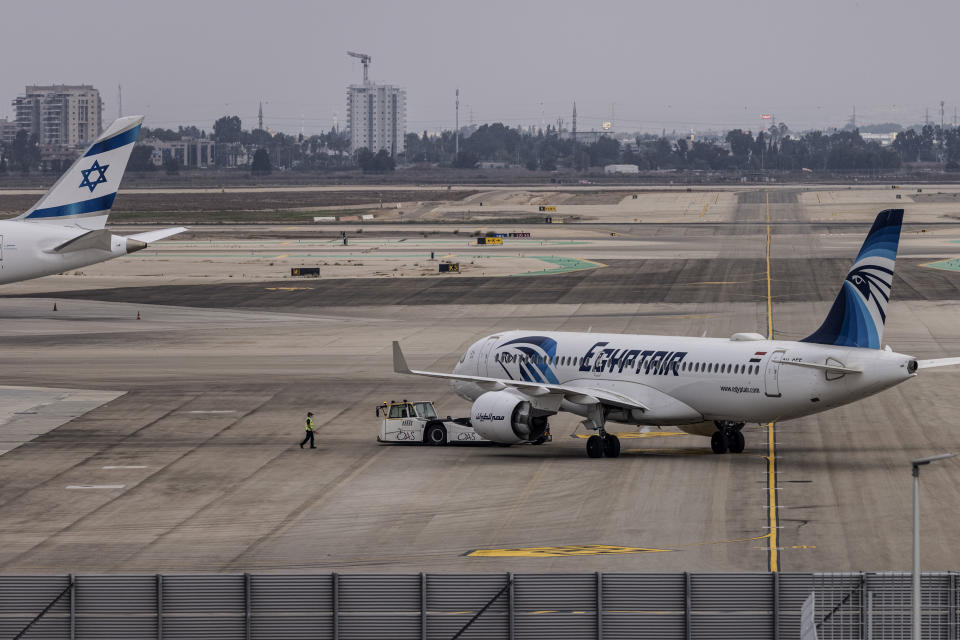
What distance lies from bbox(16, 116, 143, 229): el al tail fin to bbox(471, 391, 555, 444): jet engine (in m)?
44.1

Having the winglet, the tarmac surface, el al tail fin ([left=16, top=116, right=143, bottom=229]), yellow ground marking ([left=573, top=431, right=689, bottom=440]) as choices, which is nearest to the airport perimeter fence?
the tarmac surface

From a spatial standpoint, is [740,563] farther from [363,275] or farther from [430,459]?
[363,275]

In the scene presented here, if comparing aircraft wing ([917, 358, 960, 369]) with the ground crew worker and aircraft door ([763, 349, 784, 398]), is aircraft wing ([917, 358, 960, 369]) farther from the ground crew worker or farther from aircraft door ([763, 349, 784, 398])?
the ground crew worker

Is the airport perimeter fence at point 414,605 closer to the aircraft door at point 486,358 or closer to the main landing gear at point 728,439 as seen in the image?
the main landing gear at point 728,439

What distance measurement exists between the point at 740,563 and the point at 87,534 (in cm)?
1867

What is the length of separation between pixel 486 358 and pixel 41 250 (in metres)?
42.4

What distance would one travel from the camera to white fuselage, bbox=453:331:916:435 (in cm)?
4994

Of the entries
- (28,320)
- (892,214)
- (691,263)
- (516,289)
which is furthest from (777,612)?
(691,263)

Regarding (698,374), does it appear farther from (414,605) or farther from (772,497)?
(414,605)

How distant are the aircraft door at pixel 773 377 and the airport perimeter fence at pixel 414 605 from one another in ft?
72.4

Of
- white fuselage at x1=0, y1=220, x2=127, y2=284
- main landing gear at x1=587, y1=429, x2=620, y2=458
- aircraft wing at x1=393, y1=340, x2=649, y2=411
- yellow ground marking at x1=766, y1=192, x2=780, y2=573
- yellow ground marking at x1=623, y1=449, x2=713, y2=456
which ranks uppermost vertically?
white fuselage at x1=0, y1=220, x2=127, y2=284

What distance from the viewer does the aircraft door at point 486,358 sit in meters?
60.9

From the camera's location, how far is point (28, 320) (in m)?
102

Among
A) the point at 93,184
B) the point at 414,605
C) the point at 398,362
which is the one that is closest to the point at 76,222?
the point at 93,184
